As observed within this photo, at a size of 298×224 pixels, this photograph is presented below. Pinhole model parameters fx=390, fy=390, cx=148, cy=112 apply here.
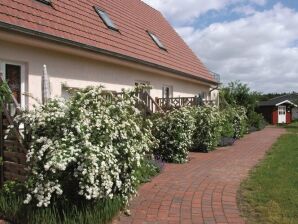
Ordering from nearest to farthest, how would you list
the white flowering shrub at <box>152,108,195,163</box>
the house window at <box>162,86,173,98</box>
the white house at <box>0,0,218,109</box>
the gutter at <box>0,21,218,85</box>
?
the gutter at <box>0,21,218,85</box> < the white house at <box>0,0,218,109</box> < the white flowering shrub at <box>152,108,195,163</box> < the house window at <box>162,86,173,98</box>

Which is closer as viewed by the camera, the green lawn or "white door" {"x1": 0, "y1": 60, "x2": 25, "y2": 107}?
the green lawn

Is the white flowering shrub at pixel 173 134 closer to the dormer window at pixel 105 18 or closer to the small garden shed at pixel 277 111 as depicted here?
the dormer window at pixel 105 18

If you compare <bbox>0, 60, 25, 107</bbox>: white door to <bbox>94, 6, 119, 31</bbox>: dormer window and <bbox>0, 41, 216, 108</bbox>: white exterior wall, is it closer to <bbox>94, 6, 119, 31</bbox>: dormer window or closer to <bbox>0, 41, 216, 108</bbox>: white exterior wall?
<bbox>0, 41, 216, 108</bbox>: white exterior wall

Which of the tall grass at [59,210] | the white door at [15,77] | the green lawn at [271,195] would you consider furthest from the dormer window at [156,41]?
the tall grass at [59,210]

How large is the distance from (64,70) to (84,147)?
18.9 feet

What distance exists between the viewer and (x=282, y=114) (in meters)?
52.9

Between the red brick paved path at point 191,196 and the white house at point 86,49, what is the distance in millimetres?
2507

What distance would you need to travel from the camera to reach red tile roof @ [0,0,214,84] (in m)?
9.30

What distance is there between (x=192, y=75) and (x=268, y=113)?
3573 cm

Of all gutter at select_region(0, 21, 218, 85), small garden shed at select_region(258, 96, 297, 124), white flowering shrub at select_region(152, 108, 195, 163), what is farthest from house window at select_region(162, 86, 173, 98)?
small garden shed at select_region(258, 96, 297, 124)

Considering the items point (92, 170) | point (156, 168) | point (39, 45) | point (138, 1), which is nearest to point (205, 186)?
point (156, 168)

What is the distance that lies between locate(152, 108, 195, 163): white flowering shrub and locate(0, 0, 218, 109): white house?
7.49ft

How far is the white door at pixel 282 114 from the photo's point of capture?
52.2m

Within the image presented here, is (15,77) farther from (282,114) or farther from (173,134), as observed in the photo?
(282,114)
